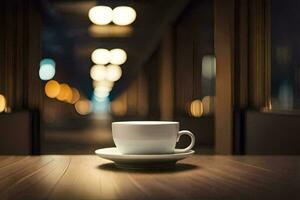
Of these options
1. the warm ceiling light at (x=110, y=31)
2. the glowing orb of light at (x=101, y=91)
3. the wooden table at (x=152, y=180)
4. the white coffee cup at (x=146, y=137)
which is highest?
the warm ceiling light at (x=110, y=31)

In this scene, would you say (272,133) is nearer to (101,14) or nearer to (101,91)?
(101,14)

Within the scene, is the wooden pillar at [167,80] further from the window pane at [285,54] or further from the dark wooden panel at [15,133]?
the window pane at [285,54]

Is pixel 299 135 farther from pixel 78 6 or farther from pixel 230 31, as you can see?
pixel 78 6

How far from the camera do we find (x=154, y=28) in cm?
1070

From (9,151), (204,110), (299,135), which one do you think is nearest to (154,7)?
(204,110)

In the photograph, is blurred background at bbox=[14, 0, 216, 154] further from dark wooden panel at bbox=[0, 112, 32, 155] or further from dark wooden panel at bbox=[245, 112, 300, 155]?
dark wooden panel at bbox=[245, 112, 300, 155]

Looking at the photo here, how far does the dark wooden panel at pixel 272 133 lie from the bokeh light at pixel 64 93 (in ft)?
113

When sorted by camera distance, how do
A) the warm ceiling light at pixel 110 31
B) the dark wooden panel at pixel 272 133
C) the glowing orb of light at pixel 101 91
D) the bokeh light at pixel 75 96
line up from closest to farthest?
the dark wooden panel at pixel 272 133
the warm ceiling light at pixel 110 31
the glowing orb of light at pixel 101 91
the bokeh light at pixel 75 96

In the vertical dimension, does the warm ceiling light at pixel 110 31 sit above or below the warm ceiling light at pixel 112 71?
above

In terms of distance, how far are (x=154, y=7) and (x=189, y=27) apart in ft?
2.55

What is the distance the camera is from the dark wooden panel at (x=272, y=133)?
11.2 feet

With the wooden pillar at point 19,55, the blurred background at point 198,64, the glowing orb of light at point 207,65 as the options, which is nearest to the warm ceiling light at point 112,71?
the blurred background at point 198,64

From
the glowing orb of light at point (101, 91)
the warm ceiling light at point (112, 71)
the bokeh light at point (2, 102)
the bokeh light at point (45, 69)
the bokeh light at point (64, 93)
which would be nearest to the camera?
the bokeh light at point (2, 102)

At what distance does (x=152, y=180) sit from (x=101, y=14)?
6.40 m
